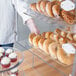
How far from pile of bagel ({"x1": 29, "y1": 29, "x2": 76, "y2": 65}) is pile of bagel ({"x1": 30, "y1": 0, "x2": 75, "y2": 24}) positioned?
0.36 feet

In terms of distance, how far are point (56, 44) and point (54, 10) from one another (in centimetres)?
16

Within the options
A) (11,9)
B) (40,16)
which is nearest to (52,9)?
(40,16)

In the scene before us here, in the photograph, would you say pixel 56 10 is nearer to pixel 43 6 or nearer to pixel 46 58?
pixel 43 6

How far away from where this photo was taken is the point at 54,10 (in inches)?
25.6

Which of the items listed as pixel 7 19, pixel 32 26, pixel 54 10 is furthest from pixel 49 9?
pixel 7 19

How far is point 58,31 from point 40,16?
0.53ft

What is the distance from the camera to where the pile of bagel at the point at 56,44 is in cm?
55

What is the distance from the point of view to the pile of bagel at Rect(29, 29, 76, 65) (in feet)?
1.82

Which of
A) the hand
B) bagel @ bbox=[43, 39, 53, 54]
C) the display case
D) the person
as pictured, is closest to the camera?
the display case

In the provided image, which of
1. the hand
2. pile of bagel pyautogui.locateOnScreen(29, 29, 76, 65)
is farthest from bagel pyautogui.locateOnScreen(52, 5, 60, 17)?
the hand

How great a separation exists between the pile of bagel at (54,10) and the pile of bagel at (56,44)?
0.36 feet

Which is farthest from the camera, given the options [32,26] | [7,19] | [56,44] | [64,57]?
[7,19]

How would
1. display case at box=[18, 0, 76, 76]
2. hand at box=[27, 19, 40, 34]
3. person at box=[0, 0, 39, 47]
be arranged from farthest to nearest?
person at box=[0, 0, 39, 47], hand at box=[27, 19, 40, 34], display case at box=[18, 0, 76, 76]

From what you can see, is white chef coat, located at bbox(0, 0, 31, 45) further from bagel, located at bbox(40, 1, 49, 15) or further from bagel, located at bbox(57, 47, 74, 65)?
bagel, located at bbox(57, 47, 74, 65)
